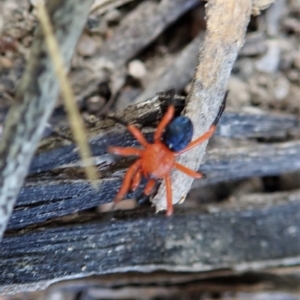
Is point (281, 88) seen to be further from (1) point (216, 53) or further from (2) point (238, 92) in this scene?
(1) point (216, 53)

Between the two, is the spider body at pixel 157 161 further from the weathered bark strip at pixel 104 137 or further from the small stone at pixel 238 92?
the small stone at pixel 238 92

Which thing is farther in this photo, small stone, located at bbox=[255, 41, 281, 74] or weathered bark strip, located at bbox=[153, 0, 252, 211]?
small stone, located at bbox=[255, 41, 281, 74]

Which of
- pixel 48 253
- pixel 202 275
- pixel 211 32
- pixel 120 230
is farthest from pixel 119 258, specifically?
pixel 211 32

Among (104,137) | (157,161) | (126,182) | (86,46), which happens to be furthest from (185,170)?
(86,46)

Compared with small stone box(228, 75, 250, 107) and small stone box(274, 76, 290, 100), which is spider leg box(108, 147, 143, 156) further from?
small stone box(274, 76, 290, 100)

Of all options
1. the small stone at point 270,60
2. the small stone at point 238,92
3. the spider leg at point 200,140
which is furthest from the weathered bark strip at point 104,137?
the small stone at point 270,60

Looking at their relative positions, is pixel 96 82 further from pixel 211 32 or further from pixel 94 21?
pixel 211 32

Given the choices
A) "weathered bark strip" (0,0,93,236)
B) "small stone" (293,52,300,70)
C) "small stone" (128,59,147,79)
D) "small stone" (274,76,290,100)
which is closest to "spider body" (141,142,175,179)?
"weathered bark strip" (0,0,93,236)
